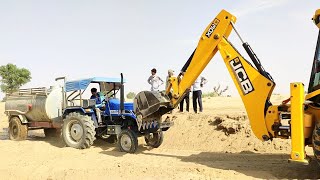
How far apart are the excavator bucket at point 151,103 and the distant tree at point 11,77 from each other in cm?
3437

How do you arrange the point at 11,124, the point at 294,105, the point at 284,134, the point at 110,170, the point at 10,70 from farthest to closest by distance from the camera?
1. the point at 10,70
2. the point at 11,124
3. the point at 110,170
4. the point at 284,134
5. the point at 294,105

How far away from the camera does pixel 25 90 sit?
39.8 ft

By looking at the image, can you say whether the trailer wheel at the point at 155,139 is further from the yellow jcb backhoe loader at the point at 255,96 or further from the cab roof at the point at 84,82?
the cab roof at the point at 84,82

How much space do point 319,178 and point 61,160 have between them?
5.42m

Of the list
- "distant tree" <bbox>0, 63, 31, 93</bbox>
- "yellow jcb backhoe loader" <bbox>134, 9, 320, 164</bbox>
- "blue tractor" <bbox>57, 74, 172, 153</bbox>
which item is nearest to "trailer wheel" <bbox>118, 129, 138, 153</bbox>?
"blue tractor" <bbox>57, 74, 172, 153</bbox>

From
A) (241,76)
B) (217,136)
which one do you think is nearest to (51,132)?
(217,136)

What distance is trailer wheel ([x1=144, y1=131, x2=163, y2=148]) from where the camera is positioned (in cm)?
939

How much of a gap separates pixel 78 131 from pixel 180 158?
3386mm

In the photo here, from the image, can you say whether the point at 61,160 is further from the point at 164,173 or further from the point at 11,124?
the point at 11,124

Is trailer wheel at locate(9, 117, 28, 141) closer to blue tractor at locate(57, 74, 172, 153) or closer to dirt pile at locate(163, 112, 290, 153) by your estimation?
blue tractor at locate(57, 74, 172, 153)

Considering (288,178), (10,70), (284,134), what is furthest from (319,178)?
(10,70)

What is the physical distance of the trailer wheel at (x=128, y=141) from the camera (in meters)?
8.61

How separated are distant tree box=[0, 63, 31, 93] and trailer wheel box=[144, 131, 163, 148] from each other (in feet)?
109

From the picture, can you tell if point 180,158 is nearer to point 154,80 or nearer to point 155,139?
point 155,139
